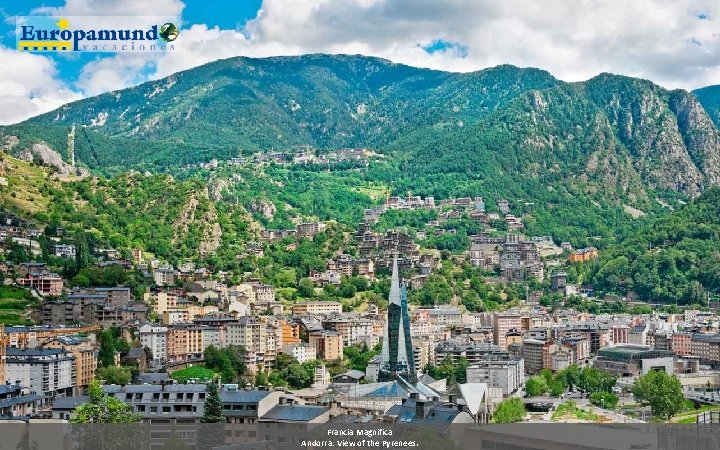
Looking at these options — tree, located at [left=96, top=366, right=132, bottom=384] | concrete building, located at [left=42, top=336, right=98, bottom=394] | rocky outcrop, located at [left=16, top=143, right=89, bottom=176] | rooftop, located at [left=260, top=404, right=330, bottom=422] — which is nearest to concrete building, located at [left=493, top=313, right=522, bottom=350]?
tree, located at [left=96, top=366, right=132, bottom=384]

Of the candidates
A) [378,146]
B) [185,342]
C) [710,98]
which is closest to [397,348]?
[185,342]

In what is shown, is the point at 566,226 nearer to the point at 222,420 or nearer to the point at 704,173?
the point at 704,173

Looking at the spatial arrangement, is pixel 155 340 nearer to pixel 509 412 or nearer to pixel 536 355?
pixel 509 412

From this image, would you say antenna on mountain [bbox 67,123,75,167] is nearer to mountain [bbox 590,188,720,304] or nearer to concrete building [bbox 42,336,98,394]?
mountain [bbox 590,188,720,304]

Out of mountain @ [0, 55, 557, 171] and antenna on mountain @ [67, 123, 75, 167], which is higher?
mountain @ [0, 55, 557, 171]

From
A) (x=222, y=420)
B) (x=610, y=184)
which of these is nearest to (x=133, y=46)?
(x=222, y=420)

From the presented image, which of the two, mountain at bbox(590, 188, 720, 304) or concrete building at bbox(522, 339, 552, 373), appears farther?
mountain at bbox(590, 188, 720, 304)
